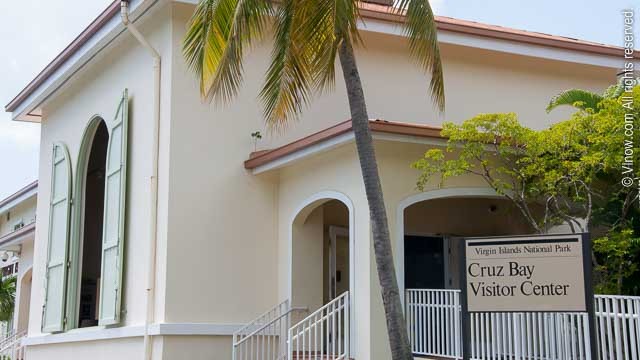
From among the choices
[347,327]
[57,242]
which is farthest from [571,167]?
[57,242]

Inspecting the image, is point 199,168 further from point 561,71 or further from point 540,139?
point 561,71

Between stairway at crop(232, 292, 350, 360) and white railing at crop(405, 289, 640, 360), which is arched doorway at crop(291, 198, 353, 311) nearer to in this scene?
stairway at crop(232, 292, 350, 360)

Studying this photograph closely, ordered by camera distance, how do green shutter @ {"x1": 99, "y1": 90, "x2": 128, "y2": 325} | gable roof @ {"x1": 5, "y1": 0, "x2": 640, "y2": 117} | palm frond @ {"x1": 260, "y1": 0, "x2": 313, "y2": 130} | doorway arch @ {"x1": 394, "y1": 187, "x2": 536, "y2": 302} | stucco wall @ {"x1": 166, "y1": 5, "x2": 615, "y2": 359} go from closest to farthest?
palm frond @ {"x1": 260, "y1": 0, "x2": 313, "y2": 130} → doorway arch @ {"x1": 394, "y1": 187, "x2": 536, "y2": 302} → stucco wall @ {"x1": 166, "y1": 5, "x2": 615, "y2": 359} → green shutter @ {"x1": 99, "y1": 90, "x2": 128, "y2": 325} → gable roof @ {"x1": 5, "y1": 0, "x2": 640, "y2": 117}

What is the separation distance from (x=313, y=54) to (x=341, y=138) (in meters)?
2.65

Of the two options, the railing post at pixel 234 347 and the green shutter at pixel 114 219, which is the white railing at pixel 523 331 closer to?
the railing post at pixel 234 347

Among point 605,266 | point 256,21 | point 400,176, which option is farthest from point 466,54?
point 256,21

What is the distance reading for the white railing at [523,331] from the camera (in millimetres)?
9125

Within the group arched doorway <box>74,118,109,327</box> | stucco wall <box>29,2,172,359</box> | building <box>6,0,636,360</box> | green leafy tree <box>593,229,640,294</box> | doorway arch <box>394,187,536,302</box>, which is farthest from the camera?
arched doorway <box>74,118,109,327</box>

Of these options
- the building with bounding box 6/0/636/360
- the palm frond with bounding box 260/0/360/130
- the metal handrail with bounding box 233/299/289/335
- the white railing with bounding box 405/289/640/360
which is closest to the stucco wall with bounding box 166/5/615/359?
the building with bounding box 6/0/636/360

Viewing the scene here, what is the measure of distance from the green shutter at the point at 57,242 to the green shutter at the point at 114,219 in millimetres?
1792

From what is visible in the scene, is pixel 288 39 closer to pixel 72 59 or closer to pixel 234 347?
pixel 234 347

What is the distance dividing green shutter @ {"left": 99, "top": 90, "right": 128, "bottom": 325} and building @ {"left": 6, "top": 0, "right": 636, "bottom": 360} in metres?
0.04

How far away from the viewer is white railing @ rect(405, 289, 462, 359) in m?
11.0

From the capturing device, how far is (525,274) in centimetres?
826
